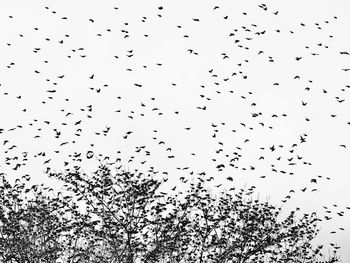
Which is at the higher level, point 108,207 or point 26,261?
point 108,207

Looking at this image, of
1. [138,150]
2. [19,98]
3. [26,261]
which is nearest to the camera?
[19,98]

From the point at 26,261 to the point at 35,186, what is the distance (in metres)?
3.53

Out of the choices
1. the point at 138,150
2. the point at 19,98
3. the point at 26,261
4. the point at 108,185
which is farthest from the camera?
the point at 108,185

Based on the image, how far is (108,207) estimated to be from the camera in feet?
79.8

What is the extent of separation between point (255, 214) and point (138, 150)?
835 centimetres

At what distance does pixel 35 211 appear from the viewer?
24.3 meters

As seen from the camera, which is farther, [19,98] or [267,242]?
[267,242]

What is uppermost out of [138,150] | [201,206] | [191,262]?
[138,150]

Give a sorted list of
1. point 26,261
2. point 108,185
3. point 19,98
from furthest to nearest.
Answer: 1. point 108,185
2. point 26,261
3. point 19,98

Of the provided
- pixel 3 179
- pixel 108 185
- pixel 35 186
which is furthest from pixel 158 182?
pixel 3 179

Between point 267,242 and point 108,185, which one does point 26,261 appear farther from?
point 267,242

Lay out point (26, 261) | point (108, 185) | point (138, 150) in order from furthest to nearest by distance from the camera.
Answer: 1. point (108, 185)
2. point (26, 261)
3. point (138, 150)

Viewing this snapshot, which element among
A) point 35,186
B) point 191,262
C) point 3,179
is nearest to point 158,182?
point 191,262

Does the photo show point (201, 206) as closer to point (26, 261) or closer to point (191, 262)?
point (191, 262)
